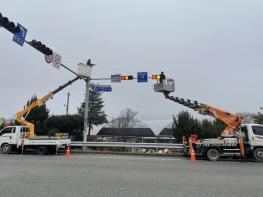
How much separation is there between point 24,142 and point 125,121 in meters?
49.4

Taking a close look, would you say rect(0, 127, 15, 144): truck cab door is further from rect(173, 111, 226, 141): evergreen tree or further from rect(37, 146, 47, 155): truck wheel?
rect(173, 111, 226, 141): evergreen tree

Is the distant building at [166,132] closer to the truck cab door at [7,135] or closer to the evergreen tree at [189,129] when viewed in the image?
the evergreen tree at [189,129]

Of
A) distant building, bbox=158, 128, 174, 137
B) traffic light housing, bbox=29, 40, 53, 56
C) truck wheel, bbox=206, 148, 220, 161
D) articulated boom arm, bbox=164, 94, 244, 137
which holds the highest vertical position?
traffic light housing, bbox=29, 40, 53, 56

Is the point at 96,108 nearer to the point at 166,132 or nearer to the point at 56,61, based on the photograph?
the point at 166,132

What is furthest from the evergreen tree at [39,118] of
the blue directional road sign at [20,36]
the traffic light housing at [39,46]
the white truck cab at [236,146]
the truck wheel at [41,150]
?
the blue directional road sign at [20,36]

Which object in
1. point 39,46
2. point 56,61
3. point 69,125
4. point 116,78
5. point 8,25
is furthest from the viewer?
point 69,125

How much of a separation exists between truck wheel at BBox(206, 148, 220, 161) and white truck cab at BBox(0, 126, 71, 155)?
385 inches

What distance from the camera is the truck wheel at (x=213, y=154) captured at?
64.6ft

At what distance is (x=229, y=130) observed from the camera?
21609 mm

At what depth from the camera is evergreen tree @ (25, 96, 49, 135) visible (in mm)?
37281

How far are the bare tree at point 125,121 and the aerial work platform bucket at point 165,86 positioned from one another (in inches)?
1853

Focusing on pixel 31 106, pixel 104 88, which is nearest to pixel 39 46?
pixel 104 88

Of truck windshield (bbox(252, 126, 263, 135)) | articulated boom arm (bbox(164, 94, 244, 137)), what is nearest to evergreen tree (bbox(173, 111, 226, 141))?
articulated boom arm (bbox(164, 94, 244, 137))

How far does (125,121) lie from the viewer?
72.6 metres
